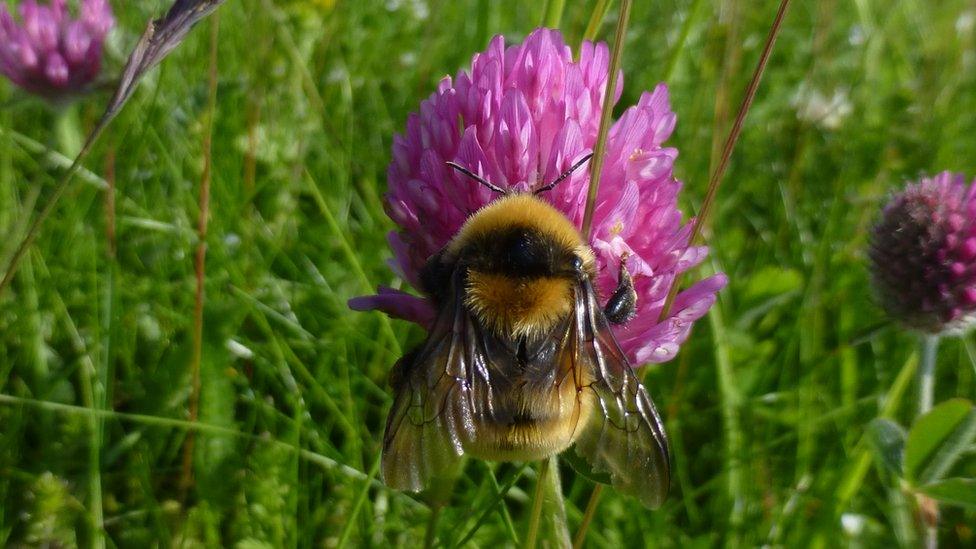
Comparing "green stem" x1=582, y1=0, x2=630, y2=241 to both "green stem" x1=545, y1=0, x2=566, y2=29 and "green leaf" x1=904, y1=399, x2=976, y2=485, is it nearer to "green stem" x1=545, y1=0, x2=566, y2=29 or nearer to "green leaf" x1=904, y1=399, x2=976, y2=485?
"green stem" x1=545, y1=0, x2=566, y2=29

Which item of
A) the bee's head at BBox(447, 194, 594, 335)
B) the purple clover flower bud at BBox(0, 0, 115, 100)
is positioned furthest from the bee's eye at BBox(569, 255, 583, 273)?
the purple clover flower bud at BBox(0, 0, 115, 100)

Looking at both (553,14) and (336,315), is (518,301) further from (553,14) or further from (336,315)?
(336,315)

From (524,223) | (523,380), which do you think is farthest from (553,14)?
(523,380)

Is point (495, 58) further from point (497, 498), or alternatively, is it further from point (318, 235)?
point (318, 235)

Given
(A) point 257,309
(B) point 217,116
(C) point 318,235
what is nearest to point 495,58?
(A) point 257,309

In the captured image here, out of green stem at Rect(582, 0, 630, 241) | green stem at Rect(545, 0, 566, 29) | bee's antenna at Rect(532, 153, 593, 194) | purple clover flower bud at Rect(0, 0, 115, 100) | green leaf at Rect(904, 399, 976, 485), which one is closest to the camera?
green stem at Rect(582, 0, 630, 241)

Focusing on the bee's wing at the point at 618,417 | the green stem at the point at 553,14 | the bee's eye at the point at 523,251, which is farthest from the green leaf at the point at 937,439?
the green stem at the point at 553,14

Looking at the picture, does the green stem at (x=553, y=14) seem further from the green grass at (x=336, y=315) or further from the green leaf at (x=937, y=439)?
the green leaf at (x=937, y=439)
